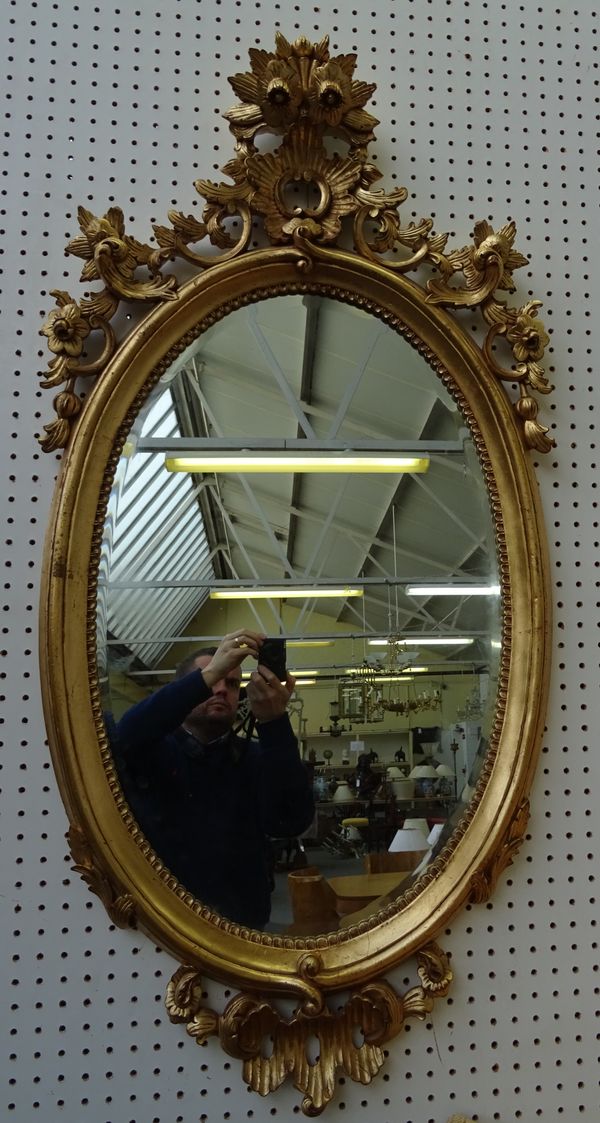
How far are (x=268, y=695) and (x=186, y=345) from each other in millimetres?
626

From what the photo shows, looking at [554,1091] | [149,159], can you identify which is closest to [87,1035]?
[554,1091]

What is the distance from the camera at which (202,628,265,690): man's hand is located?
155 centimetres

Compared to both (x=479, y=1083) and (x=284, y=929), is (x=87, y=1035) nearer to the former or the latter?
(x=284, y=929)

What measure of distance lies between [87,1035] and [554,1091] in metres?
0.81

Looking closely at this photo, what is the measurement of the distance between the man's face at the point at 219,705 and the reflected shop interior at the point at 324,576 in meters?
0.07

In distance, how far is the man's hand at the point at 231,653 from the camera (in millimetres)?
1555

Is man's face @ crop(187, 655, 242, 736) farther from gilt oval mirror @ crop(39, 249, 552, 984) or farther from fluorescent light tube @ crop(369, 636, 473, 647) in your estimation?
fluorescent light tube @ crop(369, 636, 473, 647)

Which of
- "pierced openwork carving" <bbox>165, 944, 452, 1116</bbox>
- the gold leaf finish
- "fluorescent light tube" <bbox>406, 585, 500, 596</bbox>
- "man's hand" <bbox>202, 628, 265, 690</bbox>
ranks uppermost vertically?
"fluorescent light tube" <bbox>406, 585, 500, 596</bbox>

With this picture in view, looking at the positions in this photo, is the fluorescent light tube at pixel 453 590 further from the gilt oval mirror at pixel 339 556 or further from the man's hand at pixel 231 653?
the man's hand at pixel 231 653

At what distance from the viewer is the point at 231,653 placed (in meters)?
1.56

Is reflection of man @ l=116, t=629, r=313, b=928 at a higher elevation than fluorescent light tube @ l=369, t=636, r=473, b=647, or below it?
below

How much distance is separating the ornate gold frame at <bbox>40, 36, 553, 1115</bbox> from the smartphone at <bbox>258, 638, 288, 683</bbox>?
0.93 ft

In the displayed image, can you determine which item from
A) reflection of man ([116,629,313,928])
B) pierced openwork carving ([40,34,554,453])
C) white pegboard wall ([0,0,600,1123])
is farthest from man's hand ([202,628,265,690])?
pierced openwork carving ([40,34,554,453])

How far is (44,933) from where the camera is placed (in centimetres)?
153
